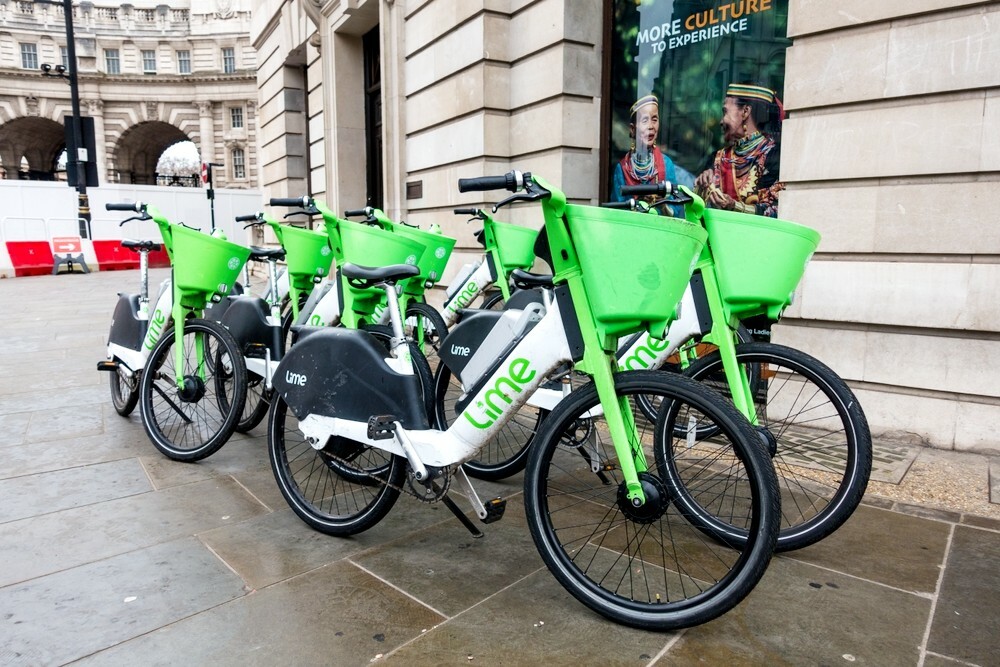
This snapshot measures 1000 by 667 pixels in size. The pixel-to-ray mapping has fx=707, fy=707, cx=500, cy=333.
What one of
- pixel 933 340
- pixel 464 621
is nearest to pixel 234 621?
pixel 464 621

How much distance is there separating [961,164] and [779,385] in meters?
1.69

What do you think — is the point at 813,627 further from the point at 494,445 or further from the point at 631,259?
the point at 494,445

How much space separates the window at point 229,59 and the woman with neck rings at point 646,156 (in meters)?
58.8

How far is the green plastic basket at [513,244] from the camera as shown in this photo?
5.70 meters

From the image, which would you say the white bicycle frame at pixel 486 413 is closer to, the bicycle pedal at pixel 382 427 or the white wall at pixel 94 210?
the bicycle pedal at pixel 382 427

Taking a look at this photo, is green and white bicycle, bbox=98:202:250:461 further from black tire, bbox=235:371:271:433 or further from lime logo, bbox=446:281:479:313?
lime logo, bbox=446:281:479:313

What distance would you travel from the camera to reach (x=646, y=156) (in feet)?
21.1

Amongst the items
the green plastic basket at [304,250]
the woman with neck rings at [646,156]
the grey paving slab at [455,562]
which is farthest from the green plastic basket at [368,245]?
the woman with neck rings at [646,156]

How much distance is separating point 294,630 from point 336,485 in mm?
1359

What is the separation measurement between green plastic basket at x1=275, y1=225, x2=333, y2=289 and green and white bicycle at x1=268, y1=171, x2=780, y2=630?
2002mm

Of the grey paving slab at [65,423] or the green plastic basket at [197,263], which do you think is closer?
the green plastic basket at [197,263]

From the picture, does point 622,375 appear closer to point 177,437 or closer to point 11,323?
point 177,437

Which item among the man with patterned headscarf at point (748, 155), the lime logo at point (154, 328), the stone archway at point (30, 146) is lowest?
the lime logo at point (154, 328)

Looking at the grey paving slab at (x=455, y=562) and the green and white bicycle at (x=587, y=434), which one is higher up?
the green and white bicycle at (x=587, y=434)
